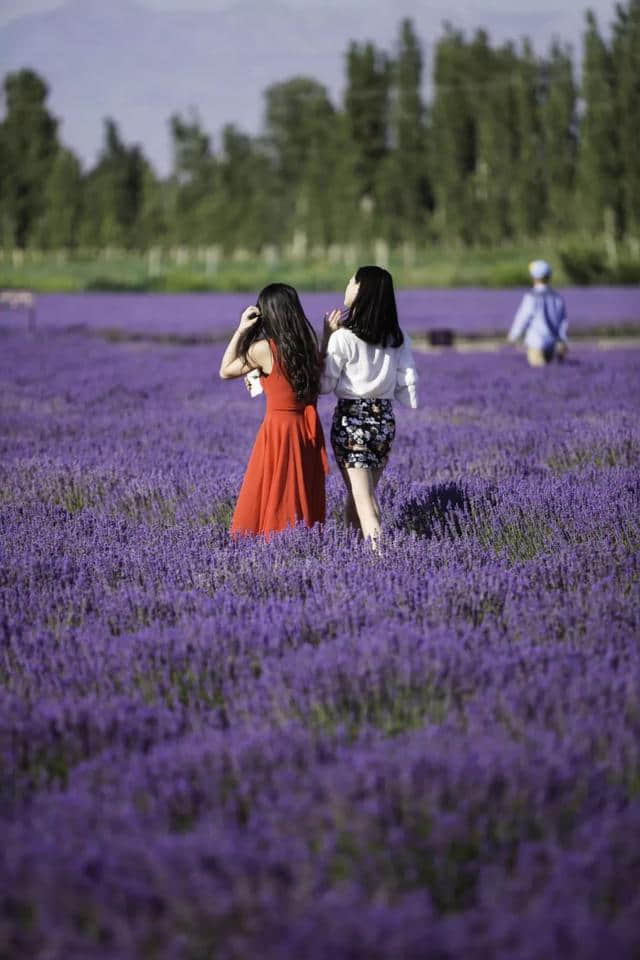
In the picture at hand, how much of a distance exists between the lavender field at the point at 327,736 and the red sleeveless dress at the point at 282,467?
0.23 meters

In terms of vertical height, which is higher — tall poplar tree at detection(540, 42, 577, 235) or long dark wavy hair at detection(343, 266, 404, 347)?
tall poplar tree at detection(540, 42, 577, 235)

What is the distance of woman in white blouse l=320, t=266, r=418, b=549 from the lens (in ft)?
15.7

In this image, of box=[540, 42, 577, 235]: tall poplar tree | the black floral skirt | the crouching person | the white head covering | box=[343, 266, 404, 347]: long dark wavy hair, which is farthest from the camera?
box=[540, 42, 577, 235]: tall poplar tree

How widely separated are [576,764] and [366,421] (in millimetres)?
2798

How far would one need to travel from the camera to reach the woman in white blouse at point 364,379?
189 inches

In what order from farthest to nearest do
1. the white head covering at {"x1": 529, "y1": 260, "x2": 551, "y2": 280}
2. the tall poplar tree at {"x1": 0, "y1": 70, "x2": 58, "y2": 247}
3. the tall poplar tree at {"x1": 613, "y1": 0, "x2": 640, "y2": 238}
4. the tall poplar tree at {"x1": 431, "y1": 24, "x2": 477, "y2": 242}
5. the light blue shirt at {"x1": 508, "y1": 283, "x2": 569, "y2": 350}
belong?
the tall poplar tree at {"x1": 0, "y1": 70, "x2": 58, "y2": 247} → the tall poplar tree at {"x1": 431, "y1": 24, "x2": 477, "y2": 242} → the tall poplar tree at {"x1": 613, "y1": 0, "x2": 640, "y2": 238} → the light blue shirt at {"x1": 508, "y1": 283, "x2": 569, "y2": 350} → the white head covering at {"x1": 529, "y1": 260, "x2": 551, "y2": 280}

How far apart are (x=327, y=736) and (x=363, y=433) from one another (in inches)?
101

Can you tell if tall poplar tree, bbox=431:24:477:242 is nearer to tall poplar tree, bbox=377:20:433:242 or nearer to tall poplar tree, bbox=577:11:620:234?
tall poplar tree, bbox=377:20:433:242

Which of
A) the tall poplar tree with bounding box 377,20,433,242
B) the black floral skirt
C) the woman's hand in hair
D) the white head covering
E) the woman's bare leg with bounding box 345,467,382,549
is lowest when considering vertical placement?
the woman's bare leg with bounding box 345,467,382,549

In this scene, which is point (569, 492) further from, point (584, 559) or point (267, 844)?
point (267, 844)

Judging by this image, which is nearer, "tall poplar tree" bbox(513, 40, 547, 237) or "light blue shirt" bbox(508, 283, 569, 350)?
"light blue shirt" bbox(508, 283, 569, 350)

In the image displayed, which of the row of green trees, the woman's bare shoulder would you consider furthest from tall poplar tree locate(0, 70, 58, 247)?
the woman's bare shoulder

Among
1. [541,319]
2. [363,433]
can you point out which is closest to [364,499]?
[363,433]

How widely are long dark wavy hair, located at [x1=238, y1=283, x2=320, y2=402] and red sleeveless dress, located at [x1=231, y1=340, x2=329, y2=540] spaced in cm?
8
